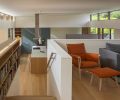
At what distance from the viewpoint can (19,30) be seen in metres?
14.5

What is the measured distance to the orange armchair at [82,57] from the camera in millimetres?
6637

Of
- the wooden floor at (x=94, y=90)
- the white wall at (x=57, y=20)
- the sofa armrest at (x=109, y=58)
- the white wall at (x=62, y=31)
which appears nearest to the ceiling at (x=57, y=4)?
the sofa armrest at (x=109, y=58)

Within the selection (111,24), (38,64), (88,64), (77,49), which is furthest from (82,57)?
(38,64)

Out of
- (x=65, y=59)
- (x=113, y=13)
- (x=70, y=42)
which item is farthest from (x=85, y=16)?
(x=65, y=59)

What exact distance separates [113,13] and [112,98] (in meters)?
5.85

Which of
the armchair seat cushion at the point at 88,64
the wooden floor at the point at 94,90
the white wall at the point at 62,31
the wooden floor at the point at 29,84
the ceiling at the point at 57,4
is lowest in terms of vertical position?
the wooden floor at the point at 29,84

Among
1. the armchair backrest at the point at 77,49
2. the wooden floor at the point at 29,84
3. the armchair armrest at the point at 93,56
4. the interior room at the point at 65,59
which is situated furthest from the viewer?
the armchair backrest at the point at 77,49

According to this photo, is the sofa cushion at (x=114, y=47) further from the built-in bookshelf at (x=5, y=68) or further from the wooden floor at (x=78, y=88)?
the built-in bookshelf at (x=5, y=68)

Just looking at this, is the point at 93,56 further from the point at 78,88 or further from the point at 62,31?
the point at 62,31

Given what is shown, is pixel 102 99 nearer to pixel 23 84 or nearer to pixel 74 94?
pixel 74 94

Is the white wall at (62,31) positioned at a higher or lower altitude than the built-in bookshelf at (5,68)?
higher

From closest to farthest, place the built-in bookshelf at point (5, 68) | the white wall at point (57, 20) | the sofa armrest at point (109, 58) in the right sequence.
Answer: the built-in bookshelf at point (5, 68) < the sofa armrest at point (109, 58) < the white wall at point (57, 20)

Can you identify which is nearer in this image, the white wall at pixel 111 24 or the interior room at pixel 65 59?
the interior room at pixel 65 59

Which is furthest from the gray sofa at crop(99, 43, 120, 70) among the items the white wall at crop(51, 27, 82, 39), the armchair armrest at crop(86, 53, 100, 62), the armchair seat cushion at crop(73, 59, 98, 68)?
the white wall at crop(51, 27, 82, 39)
